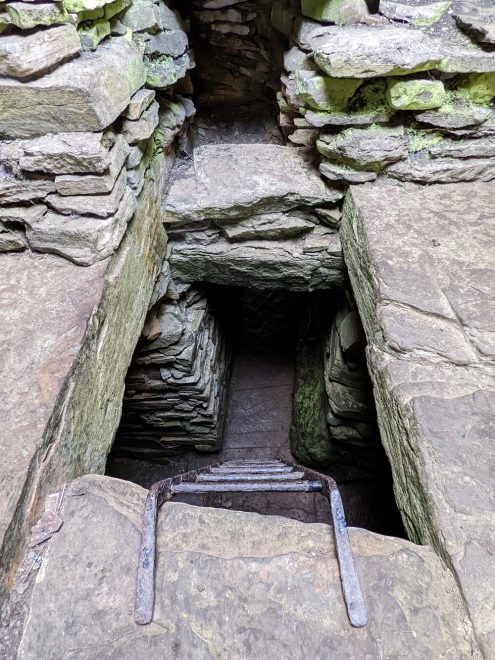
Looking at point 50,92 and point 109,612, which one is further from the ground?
point 50,92

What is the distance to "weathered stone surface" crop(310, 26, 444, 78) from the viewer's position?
2045mm

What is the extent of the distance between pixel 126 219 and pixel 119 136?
39cm

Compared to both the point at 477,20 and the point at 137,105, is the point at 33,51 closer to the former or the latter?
the point at 137,105

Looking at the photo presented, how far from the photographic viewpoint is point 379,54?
2047mm

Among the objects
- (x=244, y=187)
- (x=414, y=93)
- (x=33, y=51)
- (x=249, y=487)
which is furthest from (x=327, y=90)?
(x=249, y=487)

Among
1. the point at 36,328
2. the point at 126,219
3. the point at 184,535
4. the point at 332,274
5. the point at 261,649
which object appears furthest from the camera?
the point at 332,274

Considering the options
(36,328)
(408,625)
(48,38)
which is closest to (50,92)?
(48,38)

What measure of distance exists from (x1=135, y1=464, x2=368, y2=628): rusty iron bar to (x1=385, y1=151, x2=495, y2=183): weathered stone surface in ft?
5.90

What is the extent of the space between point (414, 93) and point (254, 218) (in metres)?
1.07

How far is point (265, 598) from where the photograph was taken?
1050 mm

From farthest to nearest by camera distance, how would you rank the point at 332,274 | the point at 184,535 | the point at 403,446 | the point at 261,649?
the point at 332,274, the point at 403,446, the point at 184,535, the point at 261,649

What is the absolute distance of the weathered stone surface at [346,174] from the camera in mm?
2455

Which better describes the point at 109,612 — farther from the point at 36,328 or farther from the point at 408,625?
the point at 36,328

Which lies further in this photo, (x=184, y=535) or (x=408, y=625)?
(x=184, y=535)
